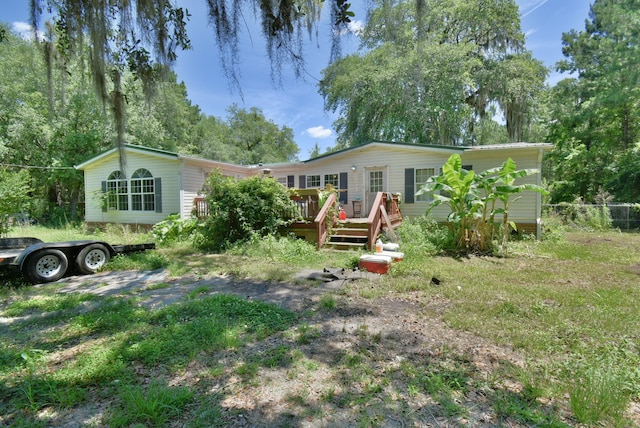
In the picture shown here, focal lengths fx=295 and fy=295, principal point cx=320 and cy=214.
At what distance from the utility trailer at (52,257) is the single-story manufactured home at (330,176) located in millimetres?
5150

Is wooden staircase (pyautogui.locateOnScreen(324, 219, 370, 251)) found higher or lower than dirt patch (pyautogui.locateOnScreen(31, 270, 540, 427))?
higher

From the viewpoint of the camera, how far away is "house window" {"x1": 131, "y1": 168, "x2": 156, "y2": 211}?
12.9 m

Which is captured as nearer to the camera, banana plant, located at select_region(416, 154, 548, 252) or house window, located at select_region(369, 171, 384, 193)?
banana plant, located at select_region(416, 154, 548, 252)

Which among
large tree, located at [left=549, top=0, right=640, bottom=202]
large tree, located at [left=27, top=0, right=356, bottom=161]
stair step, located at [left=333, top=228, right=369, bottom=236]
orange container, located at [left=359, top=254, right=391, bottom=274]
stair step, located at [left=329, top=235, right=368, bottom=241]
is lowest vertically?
orange container, located at [left=359, top=254, right=391, bottom=274]

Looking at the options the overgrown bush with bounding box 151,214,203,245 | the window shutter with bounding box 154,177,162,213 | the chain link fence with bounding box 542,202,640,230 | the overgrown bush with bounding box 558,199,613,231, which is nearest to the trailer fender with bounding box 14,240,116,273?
the overgrown bush with bounding box 151,214,203,245

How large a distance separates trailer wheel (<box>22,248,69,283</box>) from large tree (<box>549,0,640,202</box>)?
21386 millimetres

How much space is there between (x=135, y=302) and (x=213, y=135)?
1239 inches

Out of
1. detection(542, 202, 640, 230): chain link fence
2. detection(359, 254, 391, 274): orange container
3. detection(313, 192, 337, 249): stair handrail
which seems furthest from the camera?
detection(542, 202, 640, 230): chain link fence

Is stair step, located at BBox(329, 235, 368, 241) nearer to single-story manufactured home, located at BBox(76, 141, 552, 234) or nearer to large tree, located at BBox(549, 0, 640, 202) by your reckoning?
single-story manufactured home, located at BBox(76, 141, 552, 234)

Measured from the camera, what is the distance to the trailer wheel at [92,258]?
6.20 meters

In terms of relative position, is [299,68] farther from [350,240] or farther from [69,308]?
[350,240]

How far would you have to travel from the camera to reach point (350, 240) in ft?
28.4

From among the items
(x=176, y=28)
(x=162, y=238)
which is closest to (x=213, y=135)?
(x=162, y=238)

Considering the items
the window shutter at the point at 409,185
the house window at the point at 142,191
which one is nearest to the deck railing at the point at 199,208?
the house window at the point at 142,191
